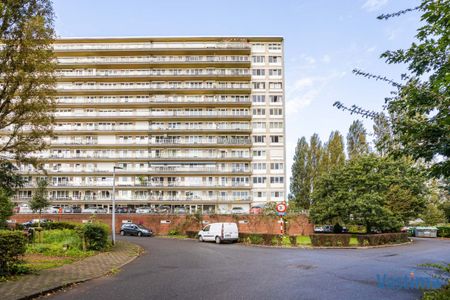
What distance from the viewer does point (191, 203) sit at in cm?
6250

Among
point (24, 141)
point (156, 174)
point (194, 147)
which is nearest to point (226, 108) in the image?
point (194, 147)

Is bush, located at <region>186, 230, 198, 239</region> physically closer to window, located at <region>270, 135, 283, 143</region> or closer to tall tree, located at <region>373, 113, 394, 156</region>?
window, located at <region>270, 135, 283, 143</region>

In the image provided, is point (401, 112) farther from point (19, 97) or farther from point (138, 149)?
point (138, 149)

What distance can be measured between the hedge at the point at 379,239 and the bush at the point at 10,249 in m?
23.9

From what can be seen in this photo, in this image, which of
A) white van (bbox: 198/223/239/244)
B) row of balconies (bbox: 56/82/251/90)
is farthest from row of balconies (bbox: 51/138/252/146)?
white van (bbox: 198/223/239/244)

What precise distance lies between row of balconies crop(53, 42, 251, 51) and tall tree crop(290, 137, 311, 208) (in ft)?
69.5

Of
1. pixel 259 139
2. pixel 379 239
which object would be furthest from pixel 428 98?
pixel 259 139

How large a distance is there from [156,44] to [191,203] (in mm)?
30312

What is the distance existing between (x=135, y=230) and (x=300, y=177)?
33415mm

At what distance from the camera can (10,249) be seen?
1238 cm

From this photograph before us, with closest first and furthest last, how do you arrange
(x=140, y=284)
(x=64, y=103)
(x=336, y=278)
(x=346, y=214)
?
(x=140, y=284) < (x=336, y=278) < (x=346, y=214) < (x=64, y=103)

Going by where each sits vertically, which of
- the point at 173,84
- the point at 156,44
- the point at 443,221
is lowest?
the point at 443,221

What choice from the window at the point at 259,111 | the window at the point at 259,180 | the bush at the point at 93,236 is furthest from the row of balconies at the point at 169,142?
the bush at the point at 93,236

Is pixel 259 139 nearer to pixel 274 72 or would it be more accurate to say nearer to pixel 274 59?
pixel 274 72
